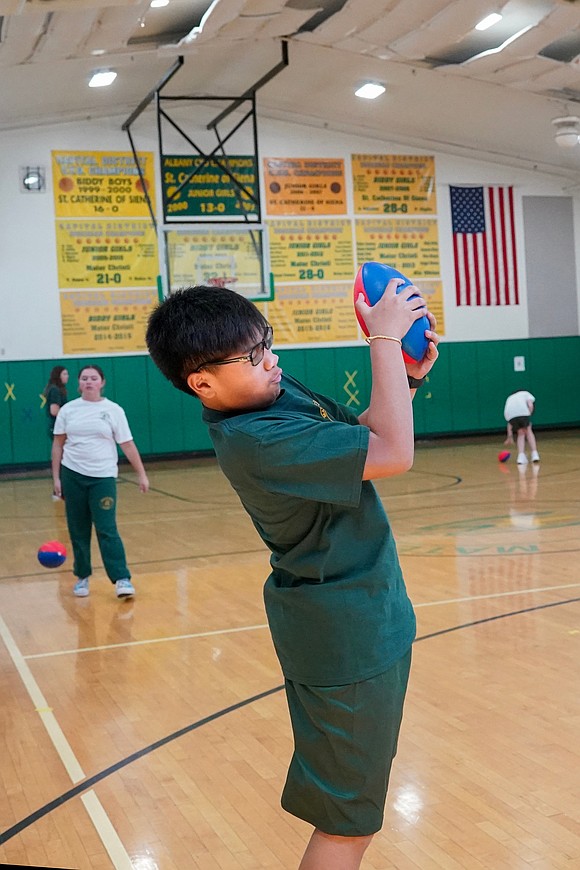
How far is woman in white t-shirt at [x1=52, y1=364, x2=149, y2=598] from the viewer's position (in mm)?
7520

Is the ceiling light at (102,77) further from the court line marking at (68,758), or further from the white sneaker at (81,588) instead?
the court line marking at (68,758)

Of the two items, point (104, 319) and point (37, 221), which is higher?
point (37, 221)

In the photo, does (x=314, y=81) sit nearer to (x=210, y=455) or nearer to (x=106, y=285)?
(x=106, y=285)

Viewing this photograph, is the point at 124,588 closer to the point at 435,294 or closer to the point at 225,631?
the point at 225,631

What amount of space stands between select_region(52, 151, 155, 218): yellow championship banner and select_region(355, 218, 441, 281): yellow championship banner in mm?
4416

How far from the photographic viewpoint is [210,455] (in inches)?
800

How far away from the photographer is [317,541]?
7.06 ft

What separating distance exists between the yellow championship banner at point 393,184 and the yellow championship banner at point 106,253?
441 centimetres

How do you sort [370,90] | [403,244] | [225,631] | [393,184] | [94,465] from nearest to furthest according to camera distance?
1. [225,631]
2. [94,465]
3. [370,90]
4. [393,184]
5. [403,244]

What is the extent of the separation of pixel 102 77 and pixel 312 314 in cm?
628

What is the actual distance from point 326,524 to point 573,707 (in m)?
3.01

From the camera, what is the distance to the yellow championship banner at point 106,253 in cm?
1880

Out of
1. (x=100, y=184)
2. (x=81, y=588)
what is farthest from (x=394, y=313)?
(x=100, y=184)

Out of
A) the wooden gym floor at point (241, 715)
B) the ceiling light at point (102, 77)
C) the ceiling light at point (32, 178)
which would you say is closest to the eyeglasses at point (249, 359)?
the wooden gym floor at point (241, 715)
